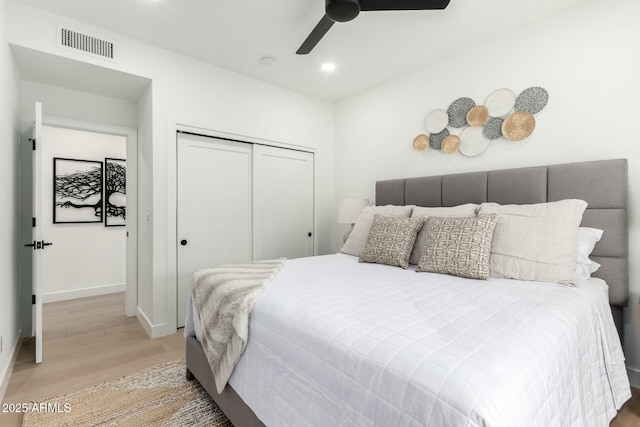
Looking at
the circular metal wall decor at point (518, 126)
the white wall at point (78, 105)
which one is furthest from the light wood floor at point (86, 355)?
the white wall at point (78, 105)

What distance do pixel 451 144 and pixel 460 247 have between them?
1333mm

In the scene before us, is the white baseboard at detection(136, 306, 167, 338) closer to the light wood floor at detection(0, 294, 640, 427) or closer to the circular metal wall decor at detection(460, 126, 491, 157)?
the light wood floor at detection(0, 294, 640, 427)

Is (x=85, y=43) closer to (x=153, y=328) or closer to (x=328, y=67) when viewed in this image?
(x=328, y=67)

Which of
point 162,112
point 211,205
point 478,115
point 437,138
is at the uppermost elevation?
point 162,112

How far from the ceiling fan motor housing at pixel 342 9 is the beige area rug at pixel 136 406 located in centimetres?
239

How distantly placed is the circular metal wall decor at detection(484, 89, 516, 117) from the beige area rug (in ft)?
9.60

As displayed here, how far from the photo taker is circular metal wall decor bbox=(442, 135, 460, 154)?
110 inches

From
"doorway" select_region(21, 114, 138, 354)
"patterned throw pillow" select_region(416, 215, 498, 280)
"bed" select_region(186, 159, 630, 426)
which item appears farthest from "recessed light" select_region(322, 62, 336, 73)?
"doorway" select_region(21, 114, 138, 354)

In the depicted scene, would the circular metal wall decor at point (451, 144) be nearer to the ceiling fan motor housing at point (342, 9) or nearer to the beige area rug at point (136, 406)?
the ceiling fan motor housing at point (342, 9)

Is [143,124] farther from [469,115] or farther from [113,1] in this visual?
[469,115]

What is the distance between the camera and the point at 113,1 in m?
2.15

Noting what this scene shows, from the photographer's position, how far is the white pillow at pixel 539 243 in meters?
1.69

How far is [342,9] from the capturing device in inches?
70.2

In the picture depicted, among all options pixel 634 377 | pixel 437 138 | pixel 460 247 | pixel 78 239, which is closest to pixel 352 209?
pixel 437 138
